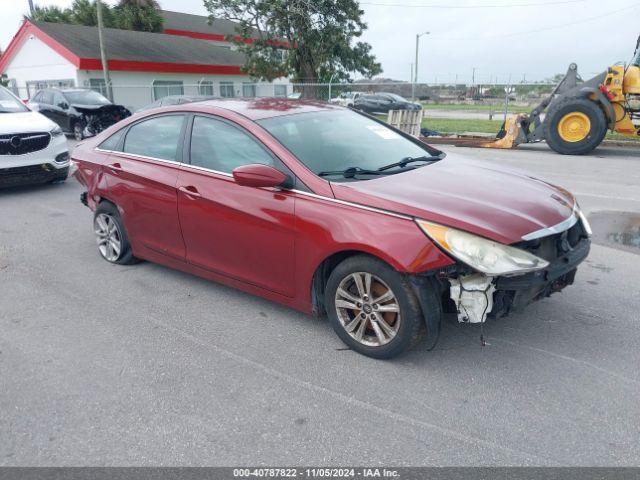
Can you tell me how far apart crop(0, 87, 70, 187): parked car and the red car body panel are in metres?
4.35

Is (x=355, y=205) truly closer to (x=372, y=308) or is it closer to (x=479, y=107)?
(x=372, y=308)

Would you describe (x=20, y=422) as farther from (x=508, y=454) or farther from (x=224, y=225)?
(x=508, y=454)

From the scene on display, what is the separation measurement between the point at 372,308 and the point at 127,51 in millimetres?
33120

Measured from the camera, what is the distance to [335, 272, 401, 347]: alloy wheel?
333 centimetres

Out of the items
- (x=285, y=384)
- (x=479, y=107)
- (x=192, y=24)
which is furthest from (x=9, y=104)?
(x=192, y=24)

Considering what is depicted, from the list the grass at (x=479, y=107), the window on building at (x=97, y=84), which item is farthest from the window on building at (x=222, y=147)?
the window on building at (x=97, y=84)

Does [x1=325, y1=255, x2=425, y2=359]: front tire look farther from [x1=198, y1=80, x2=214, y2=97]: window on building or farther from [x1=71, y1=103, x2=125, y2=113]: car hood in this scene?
[x1=198, y1=80, x2=214, y2=97]: window on building

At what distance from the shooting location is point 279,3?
90.5ft

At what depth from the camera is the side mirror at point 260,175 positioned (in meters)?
3.58

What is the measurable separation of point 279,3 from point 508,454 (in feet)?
93.1

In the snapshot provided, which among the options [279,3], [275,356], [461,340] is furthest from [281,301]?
[279,3]

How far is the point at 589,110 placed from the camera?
488 inches

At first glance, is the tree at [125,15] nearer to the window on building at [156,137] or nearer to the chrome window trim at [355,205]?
the window on building at [156,137]

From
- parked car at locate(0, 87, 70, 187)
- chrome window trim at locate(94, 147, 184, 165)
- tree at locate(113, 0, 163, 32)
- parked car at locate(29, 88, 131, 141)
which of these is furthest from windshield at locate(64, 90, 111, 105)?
tree at locate(113, 0, 163, 32)
